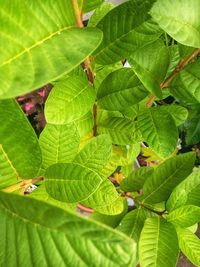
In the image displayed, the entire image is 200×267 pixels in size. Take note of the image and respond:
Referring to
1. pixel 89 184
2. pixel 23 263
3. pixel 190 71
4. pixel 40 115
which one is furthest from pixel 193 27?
pixel 40 115

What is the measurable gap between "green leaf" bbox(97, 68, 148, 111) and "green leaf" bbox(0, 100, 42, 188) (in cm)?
20

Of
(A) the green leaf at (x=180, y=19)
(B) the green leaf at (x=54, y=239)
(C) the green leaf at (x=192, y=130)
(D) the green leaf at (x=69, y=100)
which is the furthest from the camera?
(C) the green leaf at (x=192, y=130)

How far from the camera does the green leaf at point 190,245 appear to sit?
0.77 metres

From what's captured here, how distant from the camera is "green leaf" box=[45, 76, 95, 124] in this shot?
0.59 metres

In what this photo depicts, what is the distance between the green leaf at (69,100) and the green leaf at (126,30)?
0.21 feet

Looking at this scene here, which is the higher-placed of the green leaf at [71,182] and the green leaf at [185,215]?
the green leaf at [71,182]

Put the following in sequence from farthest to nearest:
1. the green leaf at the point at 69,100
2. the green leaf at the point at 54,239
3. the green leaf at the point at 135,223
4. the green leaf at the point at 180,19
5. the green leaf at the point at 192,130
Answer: the green leaf at the point at 192,130 → the green leaf at the point at 135,223 → the green leaf at the point at 69,100 → the green leaf at the point at 180,19 → the green leaf at the point at 54,239

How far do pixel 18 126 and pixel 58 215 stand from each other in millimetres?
210

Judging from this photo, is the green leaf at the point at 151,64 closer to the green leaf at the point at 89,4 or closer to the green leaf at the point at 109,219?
the green leaf at the point at 89,4

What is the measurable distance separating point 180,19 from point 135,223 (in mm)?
459

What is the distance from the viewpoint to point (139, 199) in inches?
32.8

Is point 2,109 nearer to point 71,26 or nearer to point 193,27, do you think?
point 71,26

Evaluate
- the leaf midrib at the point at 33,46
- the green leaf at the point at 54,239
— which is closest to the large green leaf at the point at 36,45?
the leaf midrib at the point at 33,46

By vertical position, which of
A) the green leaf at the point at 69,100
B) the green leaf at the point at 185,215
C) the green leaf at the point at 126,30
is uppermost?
the green leaf at the point at 126,30
